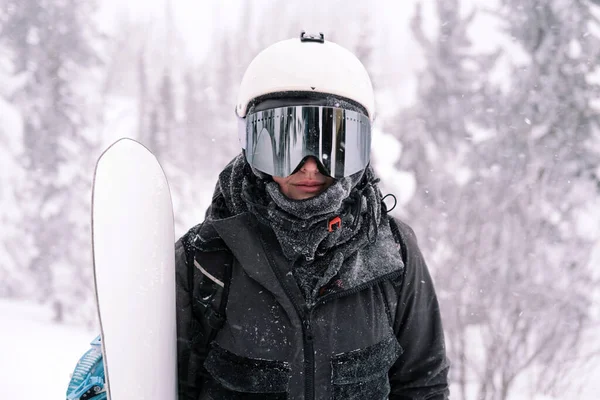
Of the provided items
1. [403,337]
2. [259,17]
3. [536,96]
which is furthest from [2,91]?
[259,17]

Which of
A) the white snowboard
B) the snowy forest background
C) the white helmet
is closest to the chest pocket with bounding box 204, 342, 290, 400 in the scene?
the white snowboard

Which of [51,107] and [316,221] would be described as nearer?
[316,221]

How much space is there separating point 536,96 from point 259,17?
37426 mm

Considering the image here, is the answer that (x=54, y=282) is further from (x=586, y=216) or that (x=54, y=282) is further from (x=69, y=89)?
(x=586, y=216)

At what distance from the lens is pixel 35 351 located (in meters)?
13.5

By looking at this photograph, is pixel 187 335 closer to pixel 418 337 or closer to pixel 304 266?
pixel 304 266

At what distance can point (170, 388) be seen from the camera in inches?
70.2

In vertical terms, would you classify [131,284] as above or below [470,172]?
below

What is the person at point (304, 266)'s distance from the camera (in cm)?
164

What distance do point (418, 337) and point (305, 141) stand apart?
0.84 m

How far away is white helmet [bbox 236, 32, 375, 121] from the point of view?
180cm

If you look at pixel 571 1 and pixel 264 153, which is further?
pixel 571 1

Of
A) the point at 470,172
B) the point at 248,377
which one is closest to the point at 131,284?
the point at 248,377

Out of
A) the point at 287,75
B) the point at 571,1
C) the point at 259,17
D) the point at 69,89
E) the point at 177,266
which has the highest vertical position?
the point at 259,17
